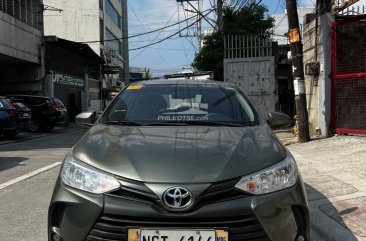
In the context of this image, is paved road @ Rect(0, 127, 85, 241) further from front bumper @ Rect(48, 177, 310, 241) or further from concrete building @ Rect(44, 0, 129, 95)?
concrete building @ Rect(44, 0, 129, 95)

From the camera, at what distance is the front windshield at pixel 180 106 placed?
4.25 meters

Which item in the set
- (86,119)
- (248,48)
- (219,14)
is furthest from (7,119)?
(219,14)

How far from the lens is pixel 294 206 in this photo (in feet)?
10.2

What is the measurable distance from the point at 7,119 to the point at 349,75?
10.4 meters

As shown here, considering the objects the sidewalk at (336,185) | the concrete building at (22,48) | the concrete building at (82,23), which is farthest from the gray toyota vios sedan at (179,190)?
the concrete building at (82,23)

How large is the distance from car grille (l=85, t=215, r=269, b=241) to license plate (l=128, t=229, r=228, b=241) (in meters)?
0.03

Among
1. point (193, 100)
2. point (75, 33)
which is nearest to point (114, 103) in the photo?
point (193, 100)

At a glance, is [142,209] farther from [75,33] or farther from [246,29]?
[75,33]

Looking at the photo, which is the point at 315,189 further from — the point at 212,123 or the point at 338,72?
the point at 338,72

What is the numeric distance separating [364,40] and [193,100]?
6.91m

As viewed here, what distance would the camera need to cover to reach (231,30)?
2328 cm

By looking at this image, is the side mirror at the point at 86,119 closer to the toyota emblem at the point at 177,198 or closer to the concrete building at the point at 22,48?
the toyota emblem at the point at 177,198

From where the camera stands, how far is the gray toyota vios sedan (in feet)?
9.44

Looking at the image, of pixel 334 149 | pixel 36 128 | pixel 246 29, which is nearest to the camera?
pixel 334 149
